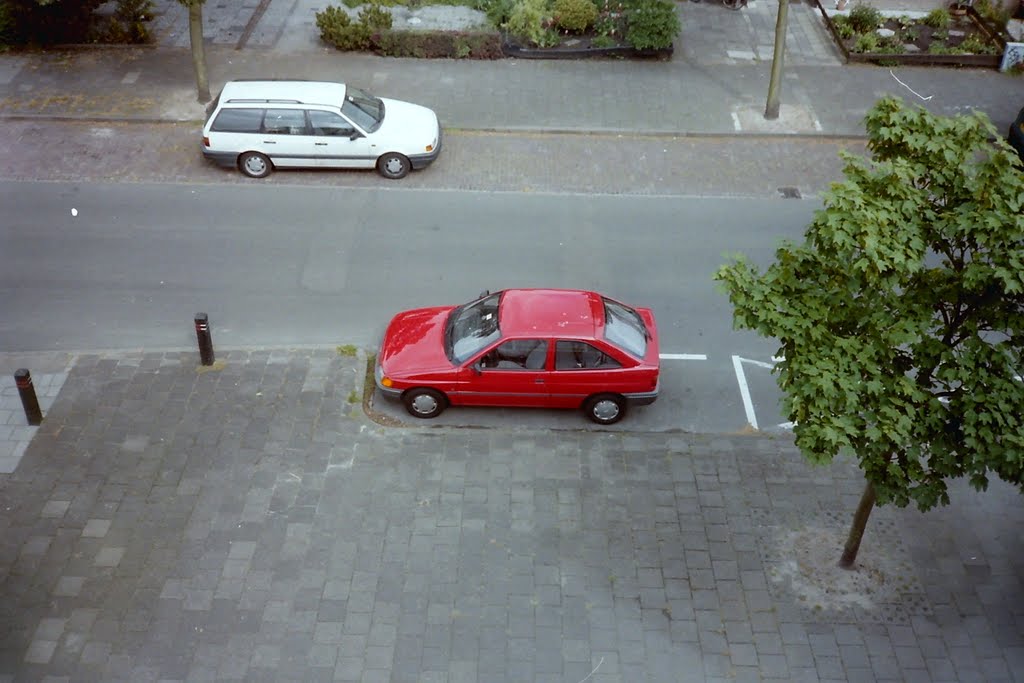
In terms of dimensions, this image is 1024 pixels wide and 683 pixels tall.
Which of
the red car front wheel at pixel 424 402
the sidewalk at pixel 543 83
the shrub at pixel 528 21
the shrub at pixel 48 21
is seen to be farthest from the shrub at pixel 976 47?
→ the shrub at pixel 48 21

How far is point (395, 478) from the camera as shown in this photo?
476 inches

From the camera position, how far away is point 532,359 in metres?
12.5

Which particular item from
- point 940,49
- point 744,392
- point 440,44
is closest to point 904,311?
point 744,392

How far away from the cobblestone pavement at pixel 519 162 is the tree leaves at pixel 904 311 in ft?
28.7

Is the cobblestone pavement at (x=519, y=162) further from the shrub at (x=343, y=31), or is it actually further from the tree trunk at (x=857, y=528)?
the tree trunk at (x=857, y=528)

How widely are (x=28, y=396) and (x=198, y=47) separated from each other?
915 centimetres

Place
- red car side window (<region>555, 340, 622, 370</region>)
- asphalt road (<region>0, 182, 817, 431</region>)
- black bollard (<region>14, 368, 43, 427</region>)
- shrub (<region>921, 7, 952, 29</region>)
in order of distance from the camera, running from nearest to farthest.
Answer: black bollard (<region>14, 368, 43, 427</region>), red car side window (<region>555, 340, 622, 370</region>), asphalt road (<region>0, 182, 817, 431</region>), shrub (<region>921, 7, 952, 29</region>)

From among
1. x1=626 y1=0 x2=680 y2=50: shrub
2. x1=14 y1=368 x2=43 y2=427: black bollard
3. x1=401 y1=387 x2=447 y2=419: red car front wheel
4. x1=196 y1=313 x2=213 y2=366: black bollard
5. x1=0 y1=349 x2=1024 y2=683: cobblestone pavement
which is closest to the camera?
x1=0 y1=349 x2=1024 y2=683: cobblestone pavement

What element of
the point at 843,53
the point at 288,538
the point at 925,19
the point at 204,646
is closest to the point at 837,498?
the point at 288,538

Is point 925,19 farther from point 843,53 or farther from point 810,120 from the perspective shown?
point 810,120

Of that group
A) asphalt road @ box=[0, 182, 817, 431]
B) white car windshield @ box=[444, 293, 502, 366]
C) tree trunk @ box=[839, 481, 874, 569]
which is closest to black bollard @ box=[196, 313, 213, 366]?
asphalt road @ box=[0, 182, 817, 431]

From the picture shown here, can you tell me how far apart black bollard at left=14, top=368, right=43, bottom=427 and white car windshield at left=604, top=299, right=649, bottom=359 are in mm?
7100

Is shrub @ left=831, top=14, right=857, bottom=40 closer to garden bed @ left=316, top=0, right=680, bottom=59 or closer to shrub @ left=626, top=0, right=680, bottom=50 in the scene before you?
garden bed @ left=316, top=0, right=680, bottom=59

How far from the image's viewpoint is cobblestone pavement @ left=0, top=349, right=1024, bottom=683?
10.1 meters
